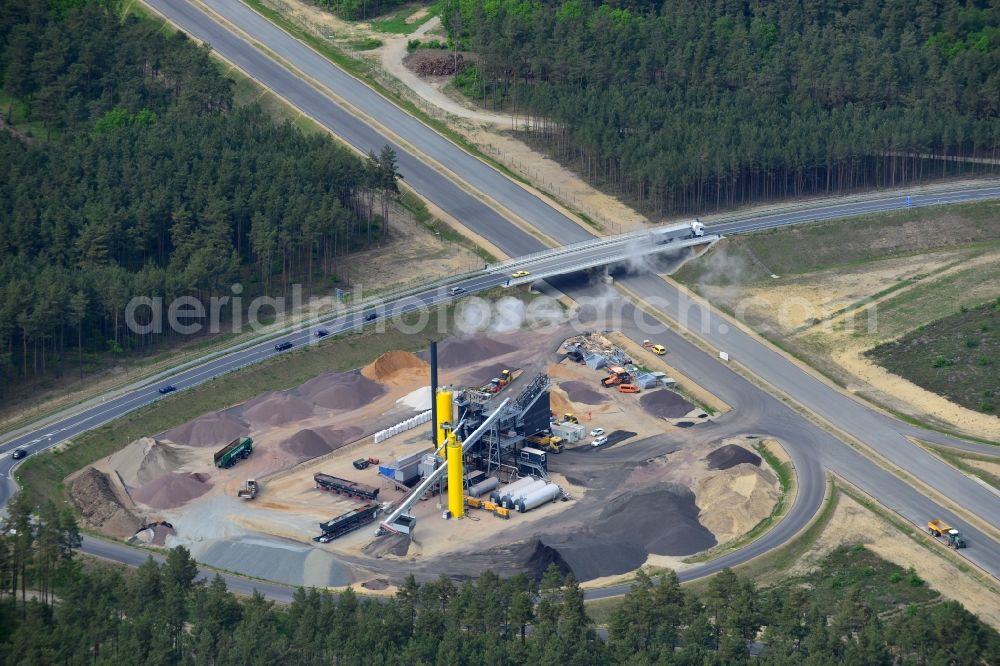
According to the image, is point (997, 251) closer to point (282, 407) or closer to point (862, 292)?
point (862, 292)

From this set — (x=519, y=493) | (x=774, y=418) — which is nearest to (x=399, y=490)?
(x=519, y=493)

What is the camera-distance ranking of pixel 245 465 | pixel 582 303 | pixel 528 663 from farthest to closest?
pixel 582 303 < pixel 245 465 < pixel 528 663

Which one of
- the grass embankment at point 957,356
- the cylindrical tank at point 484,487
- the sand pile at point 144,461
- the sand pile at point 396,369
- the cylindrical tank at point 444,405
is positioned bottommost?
the cylindrical tank at point 484,487

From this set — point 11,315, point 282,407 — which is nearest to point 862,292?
point 282,407

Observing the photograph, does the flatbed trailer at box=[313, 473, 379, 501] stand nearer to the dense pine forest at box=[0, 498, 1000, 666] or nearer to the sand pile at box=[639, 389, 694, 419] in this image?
the dense pine forest at box=[0, 498, 1000, 666]

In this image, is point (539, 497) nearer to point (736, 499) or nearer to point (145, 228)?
point (736, 499)

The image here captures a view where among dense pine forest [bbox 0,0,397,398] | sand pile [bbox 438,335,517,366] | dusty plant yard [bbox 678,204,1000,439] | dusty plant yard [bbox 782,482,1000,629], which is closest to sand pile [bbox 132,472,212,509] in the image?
dense pine forest [bbox 0,0,397,398]

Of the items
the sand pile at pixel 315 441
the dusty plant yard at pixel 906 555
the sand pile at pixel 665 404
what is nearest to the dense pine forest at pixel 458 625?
the dusty plant yard at pixel 906 555

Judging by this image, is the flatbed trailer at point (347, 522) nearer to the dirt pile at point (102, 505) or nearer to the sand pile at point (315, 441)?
the sand pile at point (315, 441)
